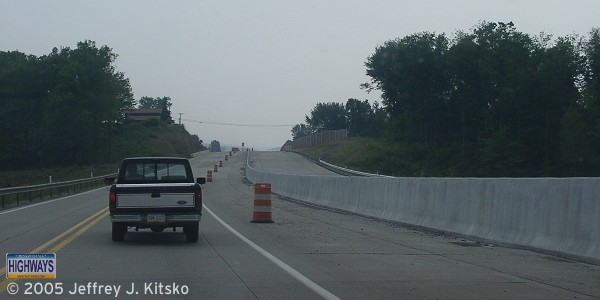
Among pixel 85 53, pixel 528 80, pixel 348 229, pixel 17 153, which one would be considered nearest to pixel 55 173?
pixel 17 153

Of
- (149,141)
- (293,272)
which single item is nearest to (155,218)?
(293,272)

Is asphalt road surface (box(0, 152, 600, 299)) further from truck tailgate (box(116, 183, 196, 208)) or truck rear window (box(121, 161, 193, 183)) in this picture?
truck rear window (box(121, 161, 193, 183))

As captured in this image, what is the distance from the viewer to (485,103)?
4008 inches

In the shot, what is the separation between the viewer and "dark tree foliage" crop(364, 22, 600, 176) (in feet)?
263

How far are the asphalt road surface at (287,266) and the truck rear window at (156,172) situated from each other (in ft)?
4.52

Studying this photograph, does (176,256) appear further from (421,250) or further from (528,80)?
(528,80)

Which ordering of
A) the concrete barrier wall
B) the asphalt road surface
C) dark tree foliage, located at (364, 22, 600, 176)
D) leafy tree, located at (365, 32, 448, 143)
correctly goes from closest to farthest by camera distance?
1. the asphalt road surface
2. the concrete barrier wall
3. dark tree foliage, located at (364, 22, 600, 176)
4. leafy tree, located at (365, 32, 448, 143)

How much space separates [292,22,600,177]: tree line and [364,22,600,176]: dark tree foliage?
120 millimetres

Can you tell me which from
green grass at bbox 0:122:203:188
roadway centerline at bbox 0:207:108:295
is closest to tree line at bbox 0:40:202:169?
green grass at bbox 0:122:203:188

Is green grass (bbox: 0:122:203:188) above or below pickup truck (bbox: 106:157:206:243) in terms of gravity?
above

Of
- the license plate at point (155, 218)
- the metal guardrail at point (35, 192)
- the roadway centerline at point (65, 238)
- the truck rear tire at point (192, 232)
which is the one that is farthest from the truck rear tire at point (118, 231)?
the metal guardrail at point (35, 192)

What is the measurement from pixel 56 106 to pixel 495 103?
187 feet

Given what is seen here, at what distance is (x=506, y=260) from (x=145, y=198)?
24.4 feet

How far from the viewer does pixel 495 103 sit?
3834 inches
